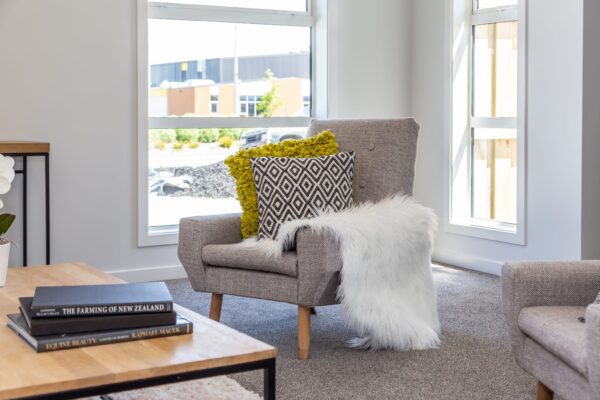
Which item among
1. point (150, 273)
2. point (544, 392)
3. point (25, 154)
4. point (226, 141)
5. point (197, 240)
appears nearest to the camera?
point (544, 392)

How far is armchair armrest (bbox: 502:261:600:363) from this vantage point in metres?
2.24

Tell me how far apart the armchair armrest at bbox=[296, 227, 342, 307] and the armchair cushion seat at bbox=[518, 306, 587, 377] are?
3.13 feet

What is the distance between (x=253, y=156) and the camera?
11.9 feet

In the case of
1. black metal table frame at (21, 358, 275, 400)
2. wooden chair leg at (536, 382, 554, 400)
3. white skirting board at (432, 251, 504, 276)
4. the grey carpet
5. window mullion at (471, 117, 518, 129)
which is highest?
window mullion at (471, 117, 518, 129)

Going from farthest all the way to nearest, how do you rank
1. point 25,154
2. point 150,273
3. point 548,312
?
1. point 150,273
2. point 25,154
3. point 548,312

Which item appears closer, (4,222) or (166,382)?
(166,382)

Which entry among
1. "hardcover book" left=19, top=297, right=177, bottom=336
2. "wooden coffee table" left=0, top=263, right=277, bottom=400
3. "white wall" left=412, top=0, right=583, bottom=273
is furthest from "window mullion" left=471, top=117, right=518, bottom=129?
"hardcover book" left=19, top=297, right=177, bottom=336

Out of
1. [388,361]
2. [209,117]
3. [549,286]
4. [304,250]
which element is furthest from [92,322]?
[209,117]

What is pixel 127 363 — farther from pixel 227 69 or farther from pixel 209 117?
pixel 227 69

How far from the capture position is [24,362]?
1676 millimetres

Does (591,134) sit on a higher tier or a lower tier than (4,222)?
higher

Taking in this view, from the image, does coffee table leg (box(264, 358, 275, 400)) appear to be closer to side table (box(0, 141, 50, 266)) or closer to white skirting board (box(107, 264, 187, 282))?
side table (box(0, 141, 50, 266))

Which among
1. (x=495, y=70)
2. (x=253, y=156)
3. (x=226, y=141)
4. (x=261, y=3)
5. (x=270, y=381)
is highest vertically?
(x=261, y=3)

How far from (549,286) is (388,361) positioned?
38.7 inches
